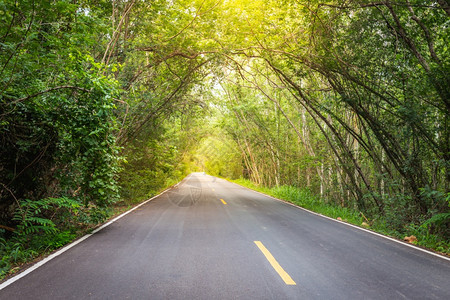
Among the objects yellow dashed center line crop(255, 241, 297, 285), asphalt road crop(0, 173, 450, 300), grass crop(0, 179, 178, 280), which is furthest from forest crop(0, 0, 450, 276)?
yellow dashed center line crop(255, 241, 297, 285)

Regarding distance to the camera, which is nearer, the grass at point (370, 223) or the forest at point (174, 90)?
the forest at point (174, 90)

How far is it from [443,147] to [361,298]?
559cm

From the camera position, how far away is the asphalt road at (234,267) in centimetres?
339

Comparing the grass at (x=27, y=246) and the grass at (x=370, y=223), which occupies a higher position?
the grass at (x=370, y=223)

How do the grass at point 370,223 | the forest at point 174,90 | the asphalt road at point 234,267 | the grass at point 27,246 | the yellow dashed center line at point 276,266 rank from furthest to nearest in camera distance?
the grass at point 370,223 < the forest at point 174,90 < the grass at point 27,246 < the yellow dashed center line at point 276,266 < the asphalt road at point 234,267

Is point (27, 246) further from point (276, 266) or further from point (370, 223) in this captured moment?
point (370, 223)

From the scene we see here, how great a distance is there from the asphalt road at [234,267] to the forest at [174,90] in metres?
1.05

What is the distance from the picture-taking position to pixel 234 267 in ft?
13.9

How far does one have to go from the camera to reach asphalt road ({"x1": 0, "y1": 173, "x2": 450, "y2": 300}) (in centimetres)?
339

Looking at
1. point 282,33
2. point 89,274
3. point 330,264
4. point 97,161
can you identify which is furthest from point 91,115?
point 282,33

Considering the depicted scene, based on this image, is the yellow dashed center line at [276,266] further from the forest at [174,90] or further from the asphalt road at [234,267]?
the forest at [174,90]

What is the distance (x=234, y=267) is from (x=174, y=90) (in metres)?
10.2

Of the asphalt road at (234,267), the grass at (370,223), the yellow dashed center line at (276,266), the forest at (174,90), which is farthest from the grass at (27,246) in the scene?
the grass at (370,223)

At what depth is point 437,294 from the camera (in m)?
3.47
